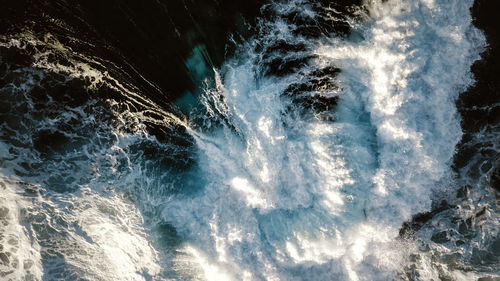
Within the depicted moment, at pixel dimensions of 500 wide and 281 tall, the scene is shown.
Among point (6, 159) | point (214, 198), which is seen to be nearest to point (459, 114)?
point (214, 198)

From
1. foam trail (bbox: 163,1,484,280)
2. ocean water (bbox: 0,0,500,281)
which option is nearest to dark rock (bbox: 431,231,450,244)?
ocean water (bbox: 0,0,500,281)

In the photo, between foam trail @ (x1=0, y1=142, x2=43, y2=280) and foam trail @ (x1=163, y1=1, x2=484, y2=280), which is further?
foam trail @ (x1=0, y1=142, x2=43, y2=280)

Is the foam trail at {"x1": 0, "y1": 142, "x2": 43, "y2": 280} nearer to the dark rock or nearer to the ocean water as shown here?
the ocean water

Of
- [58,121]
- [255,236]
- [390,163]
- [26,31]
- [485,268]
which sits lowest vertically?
[485,268]

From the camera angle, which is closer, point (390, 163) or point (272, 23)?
point (390, 163)

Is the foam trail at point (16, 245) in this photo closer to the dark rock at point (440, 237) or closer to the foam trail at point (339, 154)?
the foam trail at point (339, 154)

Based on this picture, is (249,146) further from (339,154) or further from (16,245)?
(16,245)

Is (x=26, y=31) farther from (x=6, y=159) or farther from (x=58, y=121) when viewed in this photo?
(x=6, y=159)
